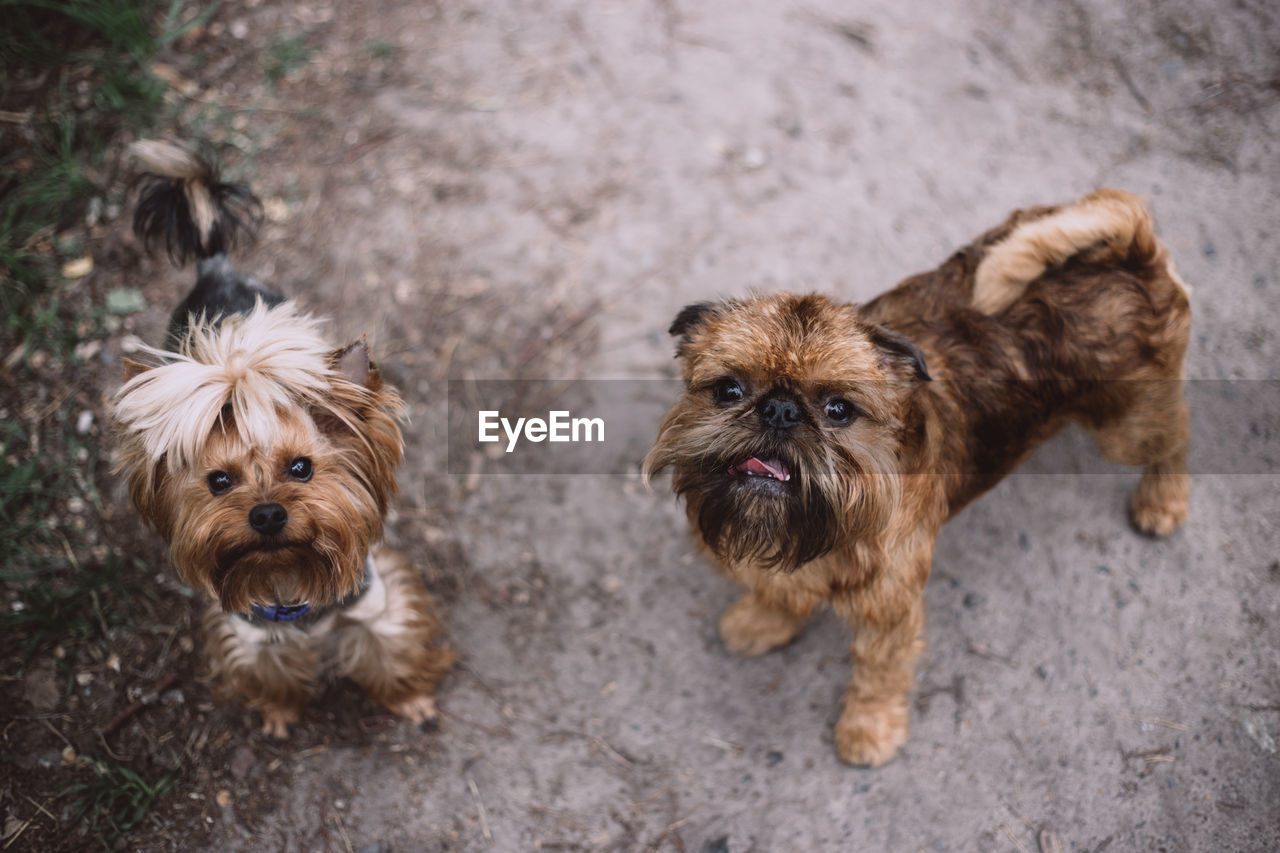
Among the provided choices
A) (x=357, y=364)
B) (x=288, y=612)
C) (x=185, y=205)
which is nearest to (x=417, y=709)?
(x=288, y=612)

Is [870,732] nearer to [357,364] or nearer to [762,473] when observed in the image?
[762,473]

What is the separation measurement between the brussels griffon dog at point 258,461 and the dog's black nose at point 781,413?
137cm

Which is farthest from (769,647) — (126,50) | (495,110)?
(126,50)

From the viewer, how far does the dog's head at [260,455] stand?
2.65 meters

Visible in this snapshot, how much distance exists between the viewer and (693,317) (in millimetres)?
2881

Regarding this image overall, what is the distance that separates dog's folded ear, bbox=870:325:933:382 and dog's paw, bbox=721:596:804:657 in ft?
5.00

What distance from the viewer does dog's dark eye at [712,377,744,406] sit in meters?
2.70

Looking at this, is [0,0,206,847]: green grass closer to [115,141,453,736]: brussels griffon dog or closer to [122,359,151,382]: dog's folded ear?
[115,141,453,736]: brussels griffon dog

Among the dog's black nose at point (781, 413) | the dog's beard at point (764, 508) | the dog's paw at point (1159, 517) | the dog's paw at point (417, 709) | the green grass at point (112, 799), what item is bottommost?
the green grass at point (112, 799)

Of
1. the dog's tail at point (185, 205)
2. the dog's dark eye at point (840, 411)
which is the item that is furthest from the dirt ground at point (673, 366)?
the dog's dark eye at point (840, 411)

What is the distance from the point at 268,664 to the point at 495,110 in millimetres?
3540

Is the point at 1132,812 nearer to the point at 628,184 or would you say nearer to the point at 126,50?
the point at 628,184

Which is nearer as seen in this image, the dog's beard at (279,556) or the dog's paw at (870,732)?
the dog's beard at (279,556)

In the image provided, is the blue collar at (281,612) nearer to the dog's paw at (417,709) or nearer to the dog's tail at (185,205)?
the dog's paw at (417,709)
